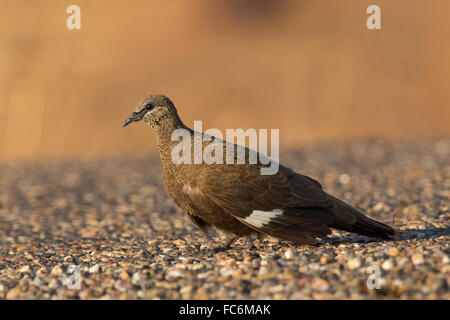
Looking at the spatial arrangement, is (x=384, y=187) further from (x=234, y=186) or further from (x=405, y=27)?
(x=405, y=27)

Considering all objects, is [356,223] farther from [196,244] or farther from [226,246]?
[196,244]

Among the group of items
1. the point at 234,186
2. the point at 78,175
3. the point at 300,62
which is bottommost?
the point at 78,175

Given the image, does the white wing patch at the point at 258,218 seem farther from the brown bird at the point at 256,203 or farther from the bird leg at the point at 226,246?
the bird leg at the point at 226,246

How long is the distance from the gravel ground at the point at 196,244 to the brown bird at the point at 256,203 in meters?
0.24

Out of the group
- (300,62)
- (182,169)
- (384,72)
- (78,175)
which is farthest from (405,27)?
(182,169)

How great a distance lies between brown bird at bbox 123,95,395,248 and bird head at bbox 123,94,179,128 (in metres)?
0.38

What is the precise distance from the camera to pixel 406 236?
23.5 feet

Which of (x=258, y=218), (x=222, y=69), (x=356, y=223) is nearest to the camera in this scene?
(x=258, y=218)

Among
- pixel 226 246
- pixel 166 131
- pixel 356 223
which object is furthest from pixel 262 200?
pixel 166 131

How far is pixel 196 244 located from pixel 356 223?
2.03 metres

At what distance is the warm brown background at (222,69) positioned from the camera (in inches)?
981

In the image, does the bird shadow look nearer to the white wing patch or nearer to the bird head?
the white wing patch
